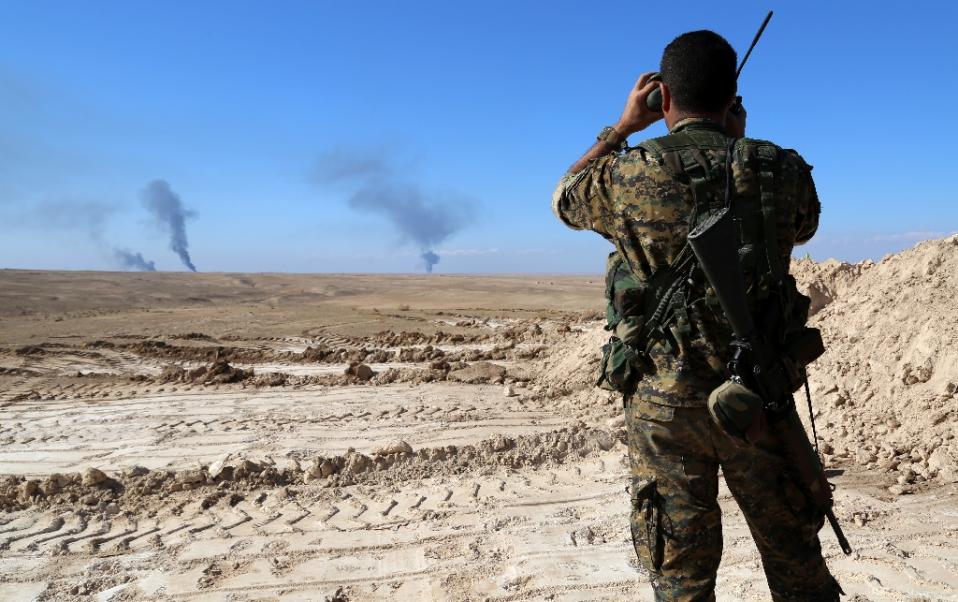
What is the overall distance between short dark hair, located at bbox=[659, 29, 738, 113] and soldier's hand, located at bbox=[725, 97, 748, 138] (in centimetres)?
9

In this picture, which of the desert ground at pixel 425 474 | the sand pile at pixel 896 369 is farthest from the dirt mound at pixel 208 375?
the sand pile at pixel 896 369

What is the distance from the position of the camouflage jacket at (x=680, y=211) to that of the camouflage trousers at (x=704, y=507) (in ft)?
0.32

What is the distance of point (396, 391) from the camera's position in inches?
348

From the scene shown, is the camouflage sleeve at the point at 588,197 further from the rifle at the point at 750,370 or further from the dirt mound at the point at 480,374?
the dirt mound at the point at 480,374

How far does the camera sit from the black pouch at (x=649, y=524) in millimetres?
2061

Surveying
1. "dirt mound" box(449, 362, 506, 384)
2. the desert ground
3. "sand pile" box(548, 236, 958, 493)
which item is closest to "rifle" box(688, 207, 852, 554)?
the desert ground

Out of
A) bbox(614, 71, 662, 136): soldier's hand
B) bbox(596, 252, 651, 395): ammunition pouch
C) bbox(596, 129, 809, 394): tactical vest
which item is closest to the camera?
bbox(596, 129, 809, 394): tactical vest

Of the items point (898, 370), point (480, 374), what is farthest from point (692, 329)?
point (480, 374)

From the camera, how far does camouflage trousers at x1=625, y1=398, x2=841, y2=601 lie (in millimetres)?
2006

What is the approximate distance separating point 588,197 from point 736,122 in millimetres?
542

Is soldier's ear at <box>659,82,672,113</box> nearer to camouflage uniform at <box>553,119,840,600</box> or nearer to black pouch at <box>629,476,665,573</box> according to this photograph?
camouflage uniform at <box>553,119,840,600</box>

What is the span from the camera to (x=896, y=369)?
569 cm

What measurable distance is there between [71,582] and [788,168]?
3939 mm

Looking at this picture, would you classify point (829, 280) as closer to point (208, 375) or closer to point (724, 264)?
point (724, 264)
